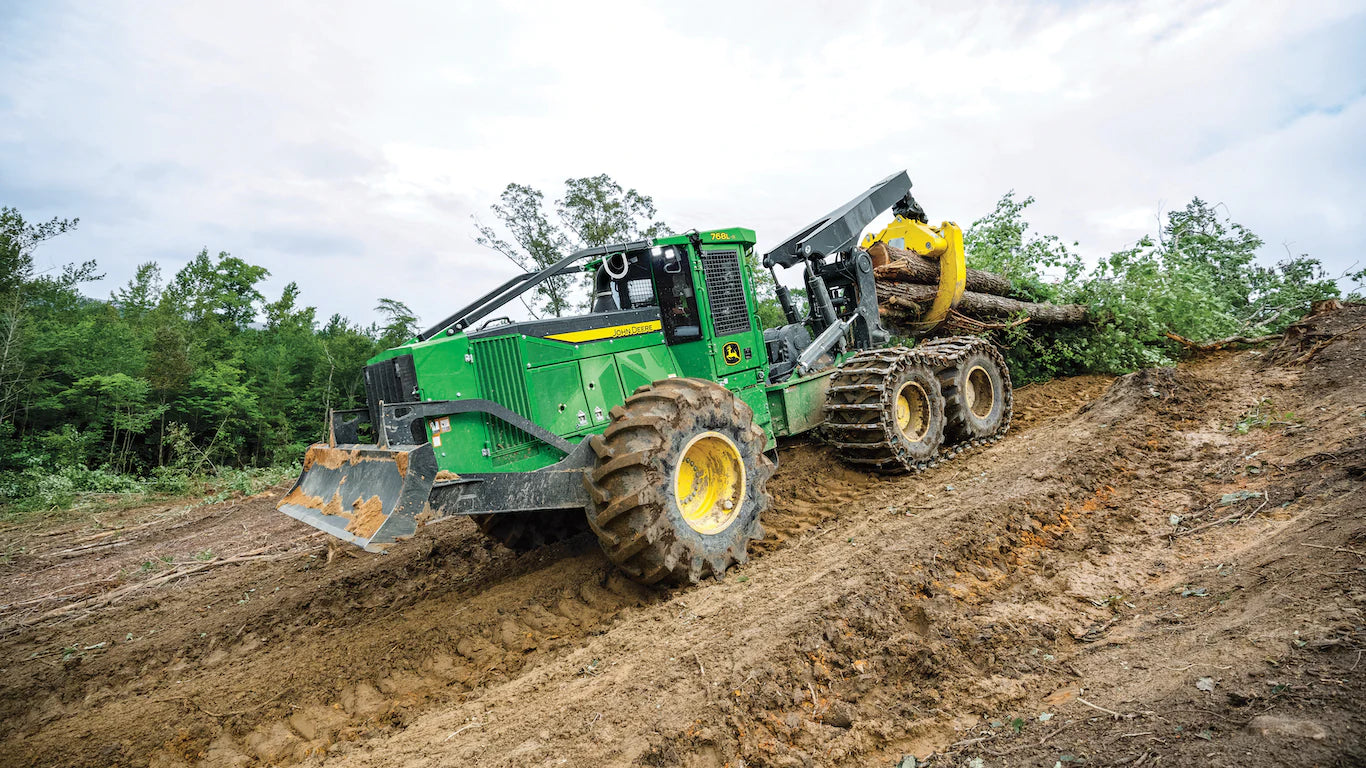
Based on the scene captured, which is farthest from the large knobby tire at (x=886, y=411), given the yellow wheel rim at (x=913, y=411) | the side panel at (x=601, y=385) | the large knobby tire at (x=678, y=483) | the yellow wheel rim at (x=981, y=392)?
the side panel at (x=601, y=385)

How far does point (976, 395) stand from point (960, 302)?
1610 millimetres

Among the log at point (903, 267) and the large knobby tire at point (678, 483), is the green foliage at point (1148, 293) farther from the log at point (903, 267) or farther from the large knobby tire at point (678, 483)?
the large knobby tire at point (678, 483)

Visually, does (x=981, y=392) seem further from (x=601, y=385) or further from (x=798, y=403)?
(x=601, y=385)

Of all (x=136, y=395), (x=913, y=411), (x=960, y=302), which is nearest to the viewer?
(x=913, y=411)

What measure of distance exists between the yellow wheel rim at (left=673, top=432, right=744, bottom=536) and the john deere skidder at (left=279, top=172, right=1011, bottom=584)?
0.02m

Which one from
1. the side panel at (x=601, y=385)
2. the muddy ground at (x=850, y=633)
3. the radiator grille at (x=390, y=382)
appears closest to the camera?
the muddy ground at (x=850, y=633)

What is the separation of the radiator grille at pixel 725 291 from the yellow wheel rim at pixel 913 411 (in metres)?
2.06

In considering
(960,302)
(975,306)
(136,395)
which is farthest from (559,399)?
(136,395)

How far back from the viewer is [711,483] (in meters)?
5.56

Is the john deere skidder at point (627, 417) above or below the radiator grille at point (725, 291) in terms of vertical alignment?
below

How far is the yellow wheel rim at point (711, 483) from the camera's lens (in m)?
5.34

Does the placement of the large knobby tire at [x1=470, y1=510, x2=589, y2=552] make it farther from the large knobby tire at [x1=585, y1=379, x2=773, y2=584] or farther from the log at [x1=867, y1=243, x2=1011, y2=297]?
the log at [x1=867, y1=243, x2=1011, y2=297]

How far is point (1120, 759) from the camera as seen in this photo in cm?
220

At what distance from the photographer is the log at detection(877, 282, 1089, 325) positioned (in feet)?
29.9
